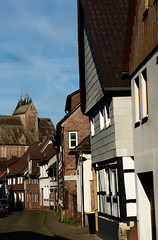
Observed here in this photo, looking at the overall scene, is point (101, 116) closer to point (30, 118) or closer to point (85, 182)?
point (85, 182)

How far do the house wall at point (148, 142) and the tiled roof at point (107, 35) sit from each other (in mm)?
2248

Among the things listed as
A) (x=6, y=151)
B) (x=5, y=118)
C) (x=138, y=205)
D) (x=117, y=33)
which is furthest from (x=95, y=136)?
(x=5, y=118)

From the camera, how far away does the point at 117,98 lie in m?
15.2

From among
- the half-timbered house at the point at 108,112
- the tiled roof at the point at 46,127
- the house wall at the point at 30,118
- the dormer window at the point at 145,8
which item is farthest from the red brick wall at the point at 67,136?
the tiled roof at the point at 46,127

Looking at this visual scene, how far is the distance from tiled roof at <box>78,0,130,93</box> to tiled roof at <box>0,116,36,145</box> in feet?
365

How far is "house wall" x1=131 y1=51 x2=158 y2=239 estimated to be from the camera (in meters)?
10.9

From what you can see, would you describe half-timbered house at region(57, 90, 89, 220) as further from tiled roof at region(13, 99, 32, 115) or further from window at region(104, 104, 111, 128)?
tiled roof at region(13, 99, 32, 115)

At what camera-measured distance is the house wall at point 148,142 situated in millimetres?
10945

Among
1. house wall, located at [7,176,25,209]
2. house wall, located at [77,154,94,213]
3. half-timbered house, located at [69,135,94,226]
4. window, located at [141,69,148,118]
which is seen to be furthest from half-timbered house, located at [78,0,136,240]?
house wall, located at [7,176,25,209]

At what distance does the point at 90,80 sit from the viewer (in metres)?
18.8

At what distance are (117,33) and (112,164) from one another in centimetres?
498

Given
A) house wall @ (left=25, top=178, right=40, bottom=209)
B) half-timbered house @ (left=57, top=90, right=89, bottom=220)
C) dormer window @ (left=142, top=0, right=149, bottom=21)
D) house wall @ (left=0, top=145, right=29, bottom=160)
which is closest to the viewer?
dormer window @ (left=142, top=0, right=149, bottom=21)

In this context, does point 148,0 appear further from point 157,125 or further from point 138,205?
point 138,205

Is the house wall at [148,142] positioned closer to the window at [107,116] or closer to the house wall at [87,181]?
the window at [107,116]
